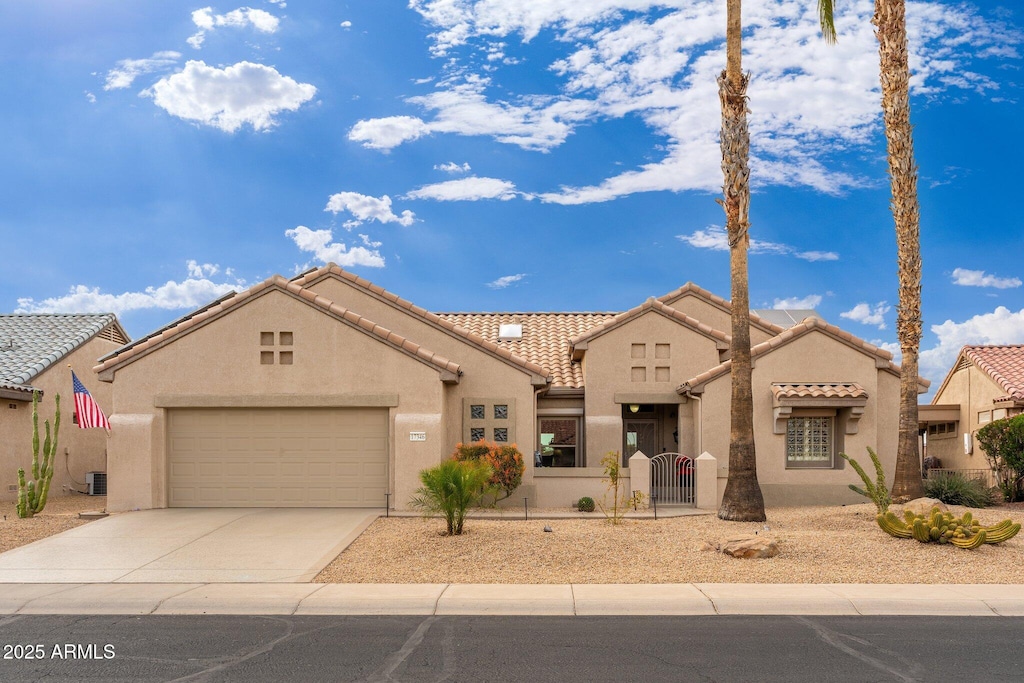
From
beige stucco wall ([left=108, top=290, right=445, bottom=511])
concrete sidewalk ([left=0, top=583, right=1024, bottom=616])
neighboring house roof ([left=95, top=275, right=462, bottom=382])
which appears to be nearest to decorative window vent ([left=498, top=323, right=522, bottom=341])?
neighboring house roof ([left=95, top=275, right=462, bottom=382])

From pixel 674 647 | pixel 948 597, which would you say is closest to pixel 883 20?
pixel 948 597

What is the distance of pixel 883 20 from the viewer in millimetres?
20578

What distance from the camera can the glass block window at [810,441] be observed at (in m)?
22.0

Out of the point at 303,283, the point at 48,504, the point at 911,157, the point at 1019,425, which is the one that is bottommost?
the point at 48,504

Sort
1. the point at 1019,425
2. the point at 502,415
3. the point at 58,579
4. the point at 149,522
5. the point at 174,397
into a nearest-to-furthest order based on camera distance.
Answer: the point at 58,579 → the point at 149,522 → the point at 174,397 → the point at 502,415 → the point at 1019,425

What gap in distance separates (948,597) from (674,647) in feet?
14.8

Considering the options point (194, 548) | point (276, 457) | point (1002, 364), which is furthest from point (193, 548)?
point (1002, 364)

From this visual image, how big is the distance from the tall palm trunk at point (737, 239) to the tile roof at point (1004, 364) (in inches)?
460

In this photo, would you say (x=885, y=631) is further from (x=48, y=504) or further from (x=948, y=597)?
(x=48, y=504)

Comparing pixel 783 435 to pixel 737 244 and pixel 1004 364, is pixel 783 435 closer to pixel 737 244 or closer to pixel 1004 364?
pixel 737 244

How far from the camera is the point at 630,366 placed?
79.4ft

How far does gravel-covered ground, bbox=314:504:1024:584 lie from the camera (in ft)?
41.2

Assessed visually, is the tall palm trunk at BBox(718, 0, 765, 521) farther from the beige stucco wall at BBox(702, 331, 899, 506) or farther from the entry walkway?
the entry walkway

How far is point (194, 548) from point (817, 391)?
14.0 m
